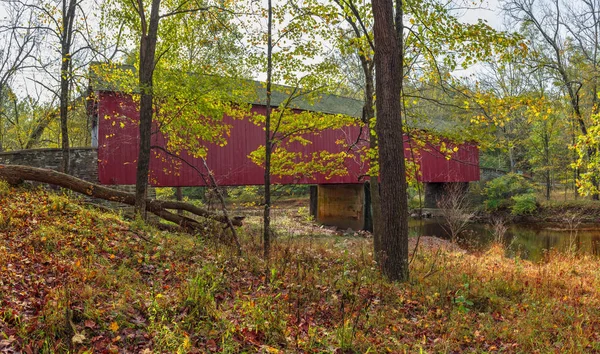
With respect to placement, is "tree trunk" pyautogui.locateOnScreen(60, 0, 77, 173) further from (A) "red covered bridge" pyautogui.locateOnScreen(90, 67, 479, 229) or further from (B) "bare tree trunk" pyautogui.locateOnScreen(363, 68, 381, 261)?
(B) "bare tree trunk" pyautogui.locateOnScreen(363, 68, 381, 261)

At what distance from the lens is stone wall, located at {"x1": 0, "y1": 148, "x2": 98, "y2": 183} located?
9.83 m

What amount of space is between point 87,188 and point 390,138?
575 cm

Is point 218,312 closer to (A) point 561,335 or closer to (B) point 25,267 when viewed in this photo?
(B) point 25,267

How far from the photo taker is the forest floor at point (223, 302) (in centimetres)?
273

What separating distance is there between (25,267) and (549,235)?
697 inches

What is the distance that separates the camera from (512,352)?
3281 millimetres

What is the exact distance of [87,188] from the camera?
7.18 meters

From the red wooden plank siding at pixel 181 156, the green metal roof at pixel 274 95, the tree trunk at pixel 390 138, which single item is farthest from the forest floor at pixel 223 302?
the red wooden plank siding at pixel 181 156

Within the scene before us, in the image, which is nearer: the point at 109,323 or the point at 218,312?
the point at 109,323

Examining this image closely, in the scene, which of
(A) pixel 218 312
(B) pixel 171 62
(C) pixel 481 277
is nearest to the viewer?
(A) pixel 218 312

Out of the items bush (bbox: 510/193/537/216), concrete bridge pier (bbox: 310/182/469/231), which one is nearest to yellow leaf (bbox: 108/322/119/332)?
concrete bridge pier (bbox: 310/182/469/231)

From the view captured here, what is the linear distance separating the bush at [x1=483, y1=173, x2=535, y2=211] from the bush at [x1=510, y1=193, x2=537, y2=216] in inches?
37.2

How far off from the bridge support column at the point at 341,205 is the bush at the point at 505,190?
8.91 m

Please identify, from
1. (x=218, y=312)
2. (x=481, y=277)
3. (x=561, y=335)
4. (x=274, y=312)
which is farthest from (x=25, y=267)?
(x=481, y=277)
